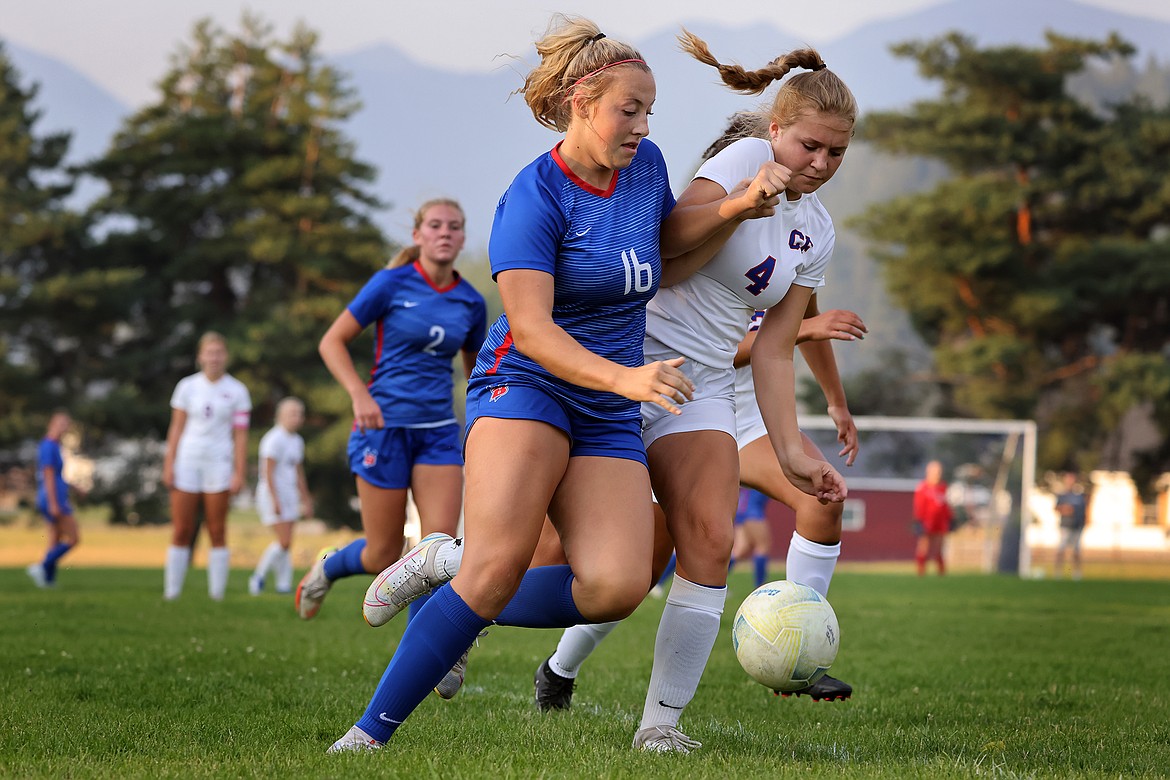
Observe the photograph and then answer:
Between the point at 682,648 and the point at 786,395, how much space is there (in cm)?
97

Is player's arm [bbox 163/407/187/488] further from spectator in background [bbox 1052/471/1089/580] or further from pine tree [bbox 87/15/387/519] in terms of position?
pine tree [bbox 87/15/387/519]

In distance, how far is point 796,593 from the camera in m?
4.68

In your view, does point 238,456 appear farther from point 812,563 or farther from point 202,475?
point 812,563

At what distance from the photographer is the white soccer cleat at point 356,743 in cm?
382

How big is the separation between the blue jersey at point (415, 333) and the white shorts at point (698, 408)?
108 inches

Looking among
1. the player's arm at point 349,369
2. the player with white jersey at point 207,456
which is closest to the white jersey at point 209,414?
the player with white jersey at point 207,456

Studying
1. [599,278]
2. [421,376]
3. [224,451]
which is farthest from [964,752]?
[224,451]

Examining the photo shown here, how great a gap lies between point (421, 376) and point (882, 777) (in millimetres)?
4208

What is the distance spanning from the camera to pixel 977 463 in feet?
104

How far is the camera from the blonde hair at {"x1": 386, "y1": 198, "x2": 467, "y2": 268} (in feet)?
23.9

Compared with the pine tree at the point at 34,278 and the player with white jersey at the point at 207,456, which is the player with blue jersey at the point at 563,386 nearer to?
the player with white jersey at the point at 207,456

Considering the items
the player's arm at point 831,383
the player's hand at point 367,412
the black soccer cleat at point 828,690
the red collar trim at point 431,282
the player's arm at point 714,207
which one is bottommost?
the black soccer cleat at point 828,690

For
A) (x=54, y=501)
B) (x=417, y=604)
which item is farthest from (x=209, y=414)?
(x=417, y=604)

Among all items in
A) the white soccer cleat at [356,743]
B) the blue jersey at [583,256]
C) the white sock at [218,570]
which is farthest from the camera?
the white sock at [218,570]
